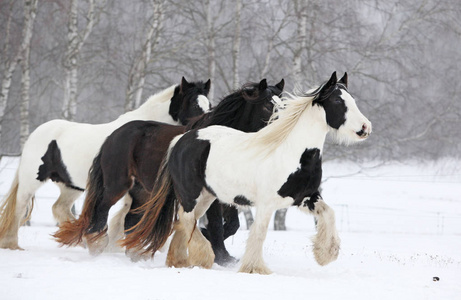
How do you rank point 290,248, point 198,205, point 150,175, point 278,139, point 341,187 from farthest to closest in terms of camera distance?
point 341,187 → point 290,248 → point 150,175 → point 198,205 → point 278,139

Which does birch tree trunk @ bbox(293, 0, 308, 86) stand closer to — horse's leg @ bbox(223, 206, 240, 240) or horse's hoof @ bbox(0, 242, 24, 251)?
horse's leg @ bbox(223, 206, 240, 240)

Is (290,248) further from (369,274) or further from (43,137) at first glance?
(43,137)

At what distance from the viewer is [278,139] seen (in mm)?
5297

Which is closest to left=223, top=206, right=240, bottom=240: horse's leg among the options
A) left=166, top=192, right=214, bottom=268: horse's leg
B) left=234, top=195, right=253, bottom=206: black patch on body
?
left=166, top=192, right=214, bottom=268: horse's leg

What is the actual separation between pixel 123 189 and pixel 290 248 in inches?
125

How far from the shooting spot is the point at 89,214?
6645 mm

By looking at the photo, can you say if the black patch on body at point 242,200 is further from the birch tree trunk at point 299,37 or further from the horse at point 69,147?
the birch tree trunk at point 299,37

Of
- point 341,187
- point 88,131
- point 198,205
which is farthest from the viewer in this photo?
point 341,187

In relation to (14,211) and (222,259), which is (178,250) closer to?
(222,259)

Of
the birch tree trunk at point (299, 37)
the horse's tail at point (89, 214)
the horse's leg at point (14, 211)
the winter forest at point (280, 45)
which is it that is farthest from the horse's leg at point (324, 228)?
the birch tree trunk at point (299, 37)

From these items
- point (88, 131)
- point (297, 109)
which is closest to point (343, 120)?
point (297, 109)

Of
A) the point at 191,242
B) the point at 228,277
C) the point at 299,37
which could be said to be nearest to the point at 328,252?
the point at 228,277

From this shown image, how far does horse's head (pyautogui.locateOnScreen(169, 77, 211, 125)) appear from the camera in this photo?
709 cm

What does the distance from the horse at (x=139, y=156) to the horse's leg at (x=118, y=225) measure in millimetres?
492
